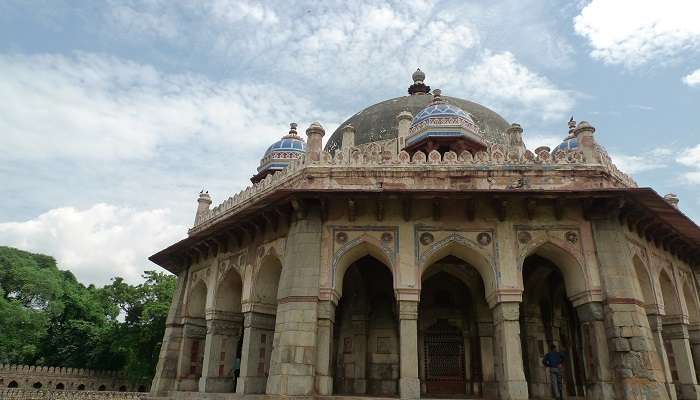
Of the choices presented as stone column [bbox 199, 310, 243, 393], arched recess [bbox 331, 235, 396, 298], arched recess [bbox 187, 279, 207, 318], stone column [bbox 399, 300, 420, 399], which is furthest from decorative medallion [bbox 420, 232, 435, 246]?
arched recess [bbox 187, 279, 207, 318]

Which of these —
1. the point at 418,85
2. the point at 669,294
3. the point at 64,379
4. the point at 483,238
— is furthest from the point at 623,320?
the point at 64,379

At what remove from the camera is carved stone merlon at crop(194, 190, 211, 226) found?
16.2 metres

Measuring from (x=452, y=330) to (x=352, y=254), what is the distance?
4.44m

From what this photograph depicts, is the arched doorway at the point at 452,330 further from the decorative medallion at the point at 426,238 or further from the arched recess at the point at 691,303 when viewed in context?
the arched recess at the point at 691,303

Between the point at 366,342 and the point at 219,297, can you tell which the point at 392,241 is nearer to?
the point at 366,342

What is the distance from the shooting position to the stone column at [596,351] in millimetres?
9625

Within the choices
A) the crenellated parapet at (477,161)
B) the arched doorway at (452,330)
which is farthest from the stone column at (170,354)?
the arched doorway at (452,330)

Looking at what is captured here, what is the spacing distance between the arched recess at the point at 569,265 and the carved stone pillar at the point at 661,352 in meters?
2.10

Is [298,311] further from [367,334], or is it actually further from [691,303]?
[691,303]

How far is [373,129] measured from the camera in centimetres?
1841

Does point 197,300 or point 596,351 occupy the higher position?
point 197,300

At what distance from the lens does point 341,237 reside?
11117 mm

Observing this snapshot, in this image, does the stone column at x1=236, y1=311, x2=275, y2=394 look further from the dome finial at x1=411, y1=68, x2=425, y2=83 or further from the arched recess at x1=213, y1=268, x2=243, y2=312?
the dome finial at x1=411, y1=68, x2=425, y2=83

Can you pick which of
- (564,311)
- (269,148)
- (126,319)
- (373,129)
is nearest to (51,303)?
(126,319)
